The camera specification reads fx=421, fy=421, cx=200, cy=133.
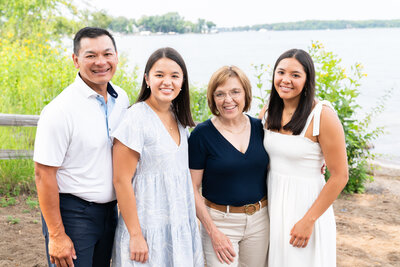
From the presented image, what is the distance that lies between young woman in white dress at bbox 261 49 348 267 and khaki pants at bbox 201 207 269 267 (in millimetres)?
76

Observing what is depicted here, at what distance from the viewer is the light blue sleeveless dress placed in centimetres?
246

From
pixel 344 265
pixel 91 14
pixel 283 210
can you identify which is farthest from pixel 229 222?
pixel 91 14

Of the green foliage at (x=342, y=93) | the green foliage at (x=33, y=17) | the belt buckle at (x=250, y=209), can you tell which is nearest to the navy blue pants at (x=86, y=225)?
the belt buckle at (x=250, y=209)

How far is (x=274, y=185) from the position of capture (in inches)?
109

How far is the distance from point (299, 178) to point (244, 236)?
1.75 ft

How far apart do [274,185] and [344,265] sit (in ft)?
6.69

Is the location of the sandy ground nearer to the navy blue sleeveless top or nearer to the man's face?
the navy blue sleeveless top

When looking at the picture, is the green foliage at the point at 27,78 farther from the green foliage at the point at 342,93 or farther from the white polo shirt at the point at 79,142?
the white polo shirt at the point at 79,142

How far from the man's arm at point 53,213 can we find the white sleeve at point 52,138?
52mm

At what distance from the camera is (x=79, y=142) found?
2.33 meters

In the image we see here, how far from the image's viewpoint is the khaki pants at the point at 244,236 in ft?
9.08

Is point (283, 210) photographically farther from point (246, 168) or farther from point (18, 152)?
point (18, 152)

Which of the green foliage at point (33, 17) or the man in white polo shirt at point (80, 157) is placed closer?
the man in white polo shirt at point (80, 157)

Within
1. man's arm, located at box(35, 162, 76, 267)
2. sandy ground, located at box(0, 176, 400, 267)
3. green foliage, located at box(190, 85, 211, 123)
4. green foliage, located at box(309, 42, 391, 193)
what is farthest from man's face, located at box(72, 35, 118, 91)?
green foliage, located at box(309, 42, 391, 193)
